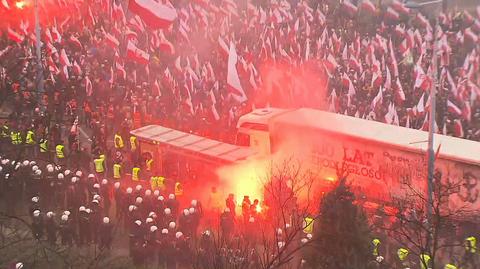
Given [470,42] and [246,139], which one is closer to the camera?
[246,139]

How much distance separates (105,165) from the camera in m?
19.3

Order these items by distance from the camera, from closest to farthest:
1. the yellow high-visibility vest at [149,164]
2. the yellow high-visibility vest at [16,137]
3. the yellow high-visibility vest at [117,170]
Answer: the yellow high-visibility vest at [16,137] → the yellow high-visibility vest at [117,170] → the yellow high-visibility vest at [149,164]

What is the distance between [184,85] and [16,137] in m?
7.11

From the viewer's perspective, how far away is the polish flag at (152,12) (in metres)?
20.9

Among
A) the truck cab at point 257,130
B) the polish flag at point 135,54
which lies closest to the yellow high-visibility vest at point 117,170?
the truck cab at point 257,130

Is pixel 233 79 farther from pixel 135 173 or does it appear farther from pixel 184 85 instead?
pixel 184 85

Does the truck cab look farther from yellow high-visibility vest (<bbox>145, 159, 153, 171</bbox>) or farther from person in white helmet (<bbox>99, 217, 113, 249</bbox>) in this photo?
person in white helmet (<bbox>99, 217, 113, 249</bbox>)

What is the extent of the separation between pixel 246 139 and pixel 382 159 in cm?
457

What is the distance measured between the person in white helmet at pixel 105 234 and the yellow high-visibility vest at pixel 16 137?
4.68 metres

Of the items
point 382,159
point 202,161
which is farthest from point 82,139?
point 382,159

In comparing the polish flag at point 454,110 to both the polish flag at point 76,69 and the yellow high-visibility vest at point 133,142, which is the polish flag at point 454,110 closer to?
the yellow high-visibility vest at point 133,142

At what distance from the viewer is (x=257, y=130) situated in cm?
1812

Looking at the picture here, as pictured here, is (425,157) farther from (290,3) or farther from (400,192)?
(290,3)

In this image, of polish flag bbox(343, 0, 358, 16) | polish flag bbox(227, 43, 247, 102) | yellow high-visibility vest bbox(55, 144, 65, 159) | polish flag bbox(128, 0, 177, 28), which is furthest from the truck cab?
polish flag bbox(343, 0, 358, 16)
